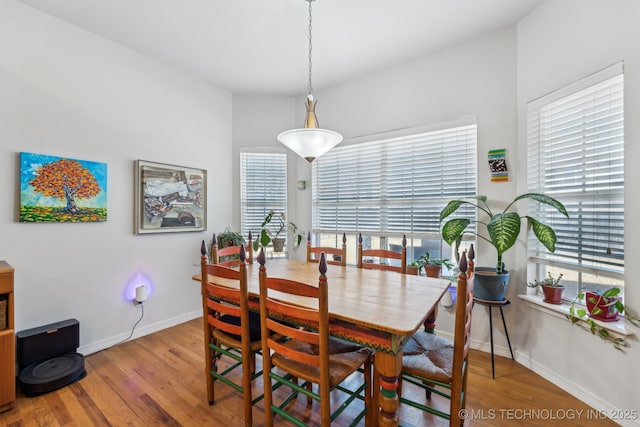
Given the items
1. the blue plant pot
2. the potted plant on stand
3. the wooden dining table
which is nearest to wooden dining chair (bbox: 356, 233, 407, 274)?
the wooden dining table

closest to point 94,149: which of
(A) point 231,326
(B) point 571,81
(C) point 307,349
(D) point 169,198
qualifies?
(D) point 169,198

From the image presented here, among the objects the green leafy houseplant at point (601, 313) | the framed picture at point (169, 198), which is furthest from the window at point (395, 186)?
the framed picture at point (169, 198)

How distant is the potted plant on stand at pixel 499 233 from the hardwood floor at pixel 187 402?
0.68 m

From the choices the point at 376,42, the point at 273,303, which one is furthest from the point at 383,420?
the point at 376,42

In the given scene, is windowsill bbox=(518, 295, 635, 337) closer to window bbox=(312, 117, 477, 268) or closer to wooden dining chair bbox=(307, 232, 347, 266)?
window bbox=(312, 117, 477, 268)

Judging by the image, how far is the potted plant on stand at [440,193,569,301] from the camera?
2090 millimetres

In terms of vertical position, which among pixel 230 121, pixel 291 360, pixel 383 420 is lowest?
pixel 383 420

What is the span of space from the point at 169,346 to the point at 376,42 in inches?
145

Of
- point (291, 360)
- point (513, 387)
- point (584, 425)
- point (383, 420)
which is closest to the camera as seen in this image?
point (383, 420)

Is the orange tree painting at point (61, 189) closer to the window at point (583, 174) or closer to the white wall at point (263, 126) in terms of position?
the white wall at point (263, 126)

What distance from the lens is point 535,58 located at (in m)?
2.39

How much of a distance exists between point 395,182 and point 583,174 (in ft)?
5.32

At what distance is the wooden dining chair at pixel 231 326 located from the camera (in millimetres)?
1648

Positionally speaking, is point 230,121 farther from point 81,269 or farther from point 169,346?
point 169,346
